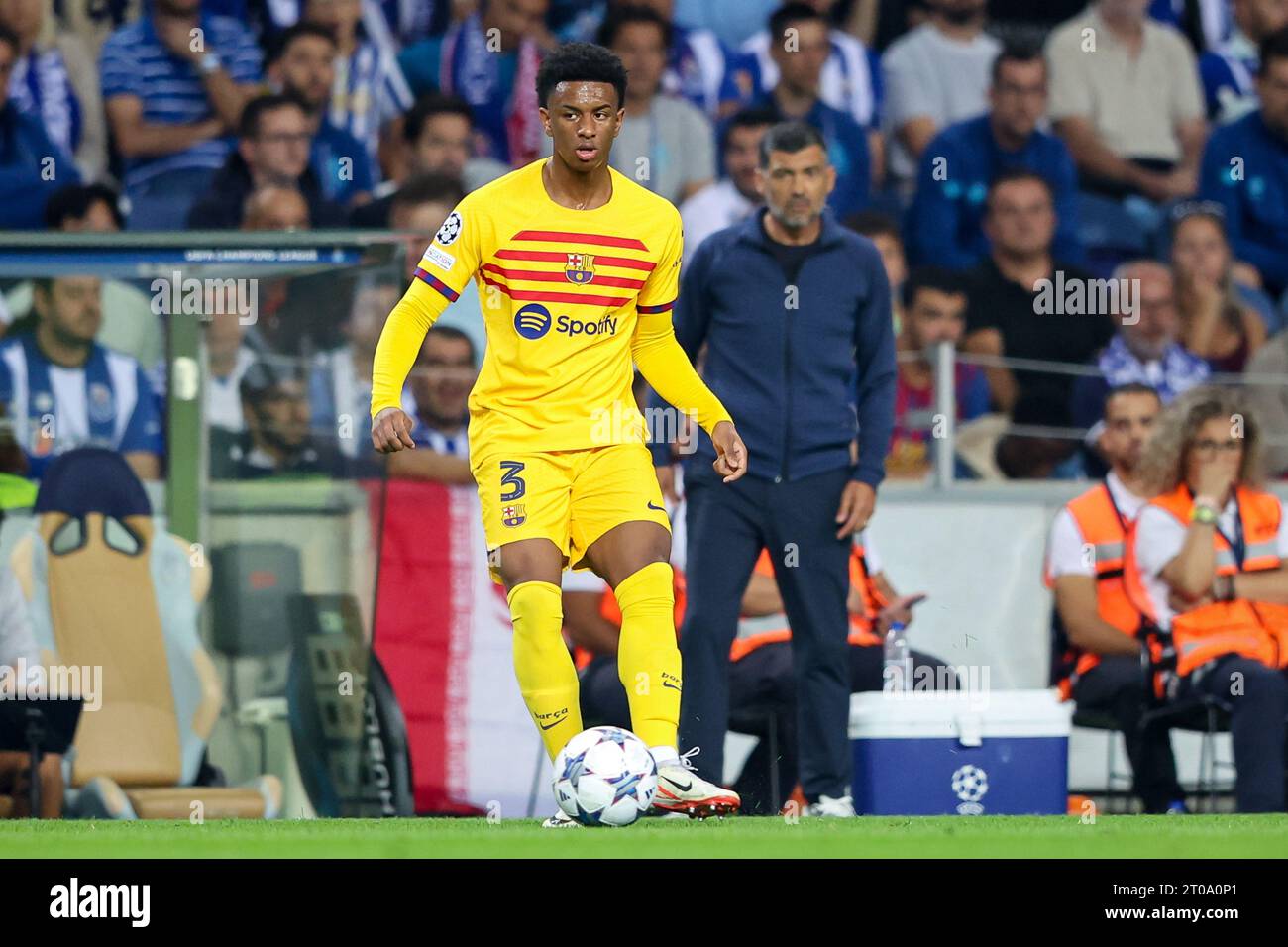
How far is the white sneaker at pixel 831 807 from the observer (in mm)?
6984

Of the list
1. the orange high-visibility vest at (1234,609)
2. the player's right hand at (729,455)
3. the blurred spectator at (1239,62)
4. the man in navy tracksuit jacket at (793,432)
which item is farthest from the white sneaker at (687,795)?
the blurred spectator at (1239,62)

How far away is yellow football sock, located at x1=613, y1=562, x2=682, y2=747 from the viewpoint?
5.96m

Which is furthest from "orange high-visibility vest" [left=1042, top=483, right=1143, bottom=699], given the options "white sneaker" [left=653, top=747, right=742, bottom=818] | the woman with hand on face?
"white sneaker" [left=653, top=747, right=742, bottom=818]

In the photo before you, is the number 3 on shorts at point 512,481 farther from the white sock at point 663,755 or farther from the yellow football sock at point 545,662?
the white sock at point 663,755

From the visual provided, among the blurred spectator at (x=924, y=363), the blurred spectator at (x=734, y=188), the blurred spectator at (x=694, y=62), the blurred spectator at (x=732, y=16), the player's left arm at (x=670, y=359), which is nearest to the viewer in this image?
the player's left arm at (x=670, y=359)

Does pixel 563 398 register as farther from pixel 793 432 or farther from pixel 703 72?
pixel 703 72

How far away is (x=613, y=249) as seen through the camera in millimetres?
5977

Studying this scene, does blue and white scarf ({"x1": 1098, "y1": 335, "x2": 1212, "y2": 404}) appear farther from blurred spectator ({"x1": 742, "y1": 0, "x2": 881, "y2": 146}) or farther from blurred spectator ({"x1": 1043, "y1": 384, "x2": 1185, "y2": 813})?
blurred spectator ({"x1": 742, "y1": 0, "x2": 881, "y2": 146})

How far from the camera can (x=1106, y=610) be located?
367 inches

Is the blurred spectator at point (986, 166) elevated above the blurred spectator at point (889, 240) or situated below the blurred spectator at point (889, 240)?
above

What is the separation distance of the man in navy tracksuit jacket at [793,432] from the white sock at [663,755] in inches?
39.7

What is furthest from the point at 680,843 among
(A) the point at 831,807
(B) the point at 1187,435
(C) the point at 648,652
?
(B) the point at 1187,435

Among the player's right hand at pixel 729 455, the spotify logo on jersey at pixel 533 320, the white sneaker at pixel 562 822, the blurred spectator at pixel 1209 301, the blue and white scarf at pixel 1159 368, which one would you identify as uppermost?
the blurred spectator at pixel 1209 301
